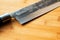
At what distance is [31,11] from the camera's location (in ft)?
2.60

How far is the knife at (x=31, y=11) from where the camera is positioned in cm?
75

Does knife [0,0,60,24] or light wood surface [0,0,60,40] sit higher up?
knife [0,0,60,24]

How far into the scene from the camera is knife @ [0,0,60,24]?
75cm

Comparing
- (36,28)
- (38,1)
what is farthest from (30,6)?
(36,28)

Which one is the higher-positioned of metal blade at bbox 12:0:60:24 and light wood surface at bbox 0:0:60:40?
metal blade at bbox 12:0:60:24

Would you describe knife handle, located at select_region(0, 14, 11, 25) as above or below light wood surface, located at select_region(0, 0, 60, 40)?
above

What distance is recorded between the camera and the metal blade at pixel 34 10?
76 cm

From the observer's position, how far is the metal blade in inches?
29.8

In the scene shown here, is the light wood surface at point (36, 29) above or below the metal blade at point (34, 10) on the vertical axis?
below

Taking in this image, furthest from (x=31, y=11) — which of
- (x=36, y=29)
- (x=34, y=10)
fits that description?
(x=36, y=29)

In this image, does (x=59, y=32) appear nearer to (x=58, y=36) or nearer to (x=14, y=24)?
(x=58, y=36)

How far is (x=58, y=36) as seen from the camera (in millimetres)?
676

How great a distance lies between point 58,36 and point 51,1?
0.28m

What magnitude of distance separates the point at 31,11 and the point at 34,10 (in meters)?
0.02
